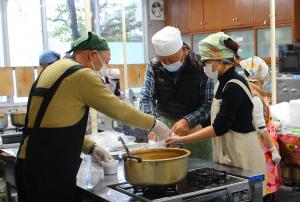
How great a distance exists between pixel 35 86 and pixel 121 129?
1.38 m

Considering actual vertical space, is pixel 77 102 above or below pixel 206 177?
above

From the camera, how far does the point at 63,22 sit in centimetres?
582

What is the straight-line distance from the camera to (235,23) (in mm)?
5523

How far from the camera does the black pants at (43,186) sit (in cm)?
163

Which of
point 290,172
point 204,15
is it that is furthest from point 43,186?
point 204,15

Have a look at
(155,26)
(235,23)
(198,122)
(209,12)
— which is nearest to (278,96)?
(235,23)

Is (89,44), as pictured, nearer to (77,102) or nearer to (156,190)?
(77,102)

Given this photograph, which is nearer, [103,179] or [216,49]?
[103,179]

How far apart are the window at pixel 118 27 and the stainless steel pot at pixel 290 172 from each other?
3340mm

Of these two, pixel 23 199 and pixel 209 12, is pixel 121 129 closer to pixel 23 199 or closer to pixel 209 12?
pixel 23 199

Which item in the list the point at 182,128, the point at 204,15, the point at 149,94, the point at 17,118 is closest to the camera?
the point at 182,128

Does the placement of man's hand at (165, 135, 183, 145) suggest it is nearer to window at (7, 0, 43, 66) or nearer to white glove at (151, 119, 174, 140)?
white glove at (151, 119, 174, 140)

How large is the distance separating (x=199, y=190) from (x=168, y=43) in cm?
92

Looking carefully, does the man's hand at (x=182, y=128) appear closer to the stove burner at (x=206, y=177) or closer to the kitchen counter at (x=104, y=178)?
the kitchen counter at (x=104, y=178)
